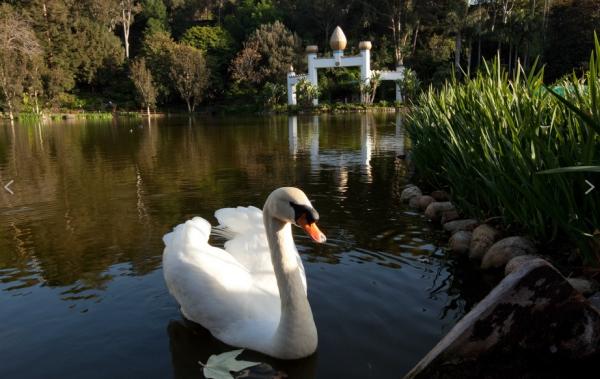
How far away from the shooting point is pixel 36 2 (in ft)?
192

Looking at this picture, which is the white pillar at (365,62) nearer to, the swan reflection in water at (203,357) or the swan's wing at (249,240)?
the swan's wing at (249,240)

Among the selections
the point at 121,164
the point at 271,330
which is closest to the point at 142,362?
the point at 271,330

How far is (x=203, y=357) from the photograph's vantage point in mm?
4328

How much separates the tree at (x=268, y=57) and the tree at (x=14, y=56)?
21165 millimetres

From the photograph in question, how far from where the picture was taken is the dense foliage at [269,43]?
167 feet

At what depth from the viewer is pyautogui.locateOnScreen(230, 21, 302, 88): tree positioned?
193 feet

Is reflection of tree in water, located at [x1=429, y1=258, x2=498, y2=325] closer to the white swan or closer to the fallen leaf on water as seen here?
the white swan

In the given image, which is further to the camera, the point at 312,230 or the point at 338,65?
the point at 338,65

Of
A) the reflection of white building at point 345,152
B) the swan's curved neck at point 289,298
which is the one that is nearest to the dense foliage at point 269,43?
the reflection of white building at point 345,152

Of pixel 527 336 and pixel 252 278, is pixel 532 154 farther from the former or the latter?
pixel 252 278

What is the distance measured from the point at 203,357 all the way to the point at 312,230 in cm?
157

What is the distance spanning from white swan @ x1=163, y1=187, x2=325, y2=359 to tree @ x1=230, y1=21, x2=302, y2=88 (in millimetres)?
54536

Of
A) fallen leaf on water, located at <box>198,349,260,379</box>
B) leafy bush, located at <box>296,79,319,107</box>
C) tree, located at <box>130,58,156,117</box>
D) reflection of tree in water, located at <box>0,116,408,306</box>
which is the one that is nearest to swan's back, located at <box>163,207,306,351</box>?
fallen leaf on water, located at <box>198,349,260,379</box>

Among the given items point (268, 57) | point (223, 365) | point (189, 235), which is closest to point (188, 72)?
point (268, 57)
